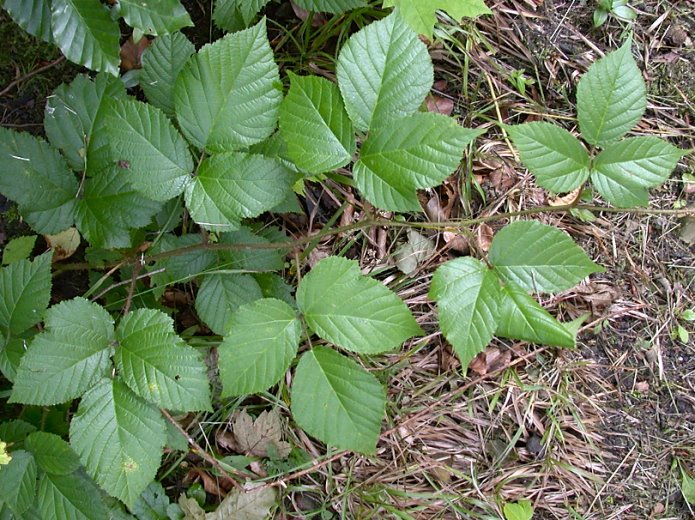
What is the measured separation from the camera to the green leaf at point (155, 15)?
1.20 meters

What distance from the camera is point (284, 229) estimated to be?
71.6 inches

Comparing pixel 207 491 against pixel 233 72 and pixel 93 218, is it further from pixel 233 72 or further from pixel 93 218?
pixel 233 72

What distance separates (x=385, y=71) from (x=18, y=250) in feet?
3.68

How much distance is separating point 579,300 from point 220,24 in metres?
1.42

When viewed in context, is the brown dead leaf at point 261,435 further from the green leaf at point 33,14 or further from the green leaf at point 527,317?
the green leaf at point 33,14

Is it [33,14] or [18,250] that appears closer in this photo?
[33,14]

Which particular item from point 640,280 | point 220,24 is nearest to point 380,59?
point 220,24

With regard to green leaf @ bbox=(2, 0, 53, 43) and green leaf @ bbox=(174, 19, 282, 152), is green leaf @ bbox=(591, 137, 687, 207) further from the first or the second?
green leaf @ bbox=(2, 0, 53, 43)

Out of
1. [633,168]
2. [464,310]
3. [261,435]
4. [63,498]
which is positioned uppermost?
[633,168]

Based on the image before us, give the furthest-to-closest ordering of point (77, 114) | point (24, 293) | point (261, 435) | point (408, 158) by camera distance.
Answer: point (261, 435), point (77, 114), point (24, 293), point (408, 158)

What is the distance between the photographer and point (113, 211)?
1396 millimetres

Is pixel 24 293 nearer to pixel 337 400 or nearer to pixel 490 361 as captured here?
pixel 337 400

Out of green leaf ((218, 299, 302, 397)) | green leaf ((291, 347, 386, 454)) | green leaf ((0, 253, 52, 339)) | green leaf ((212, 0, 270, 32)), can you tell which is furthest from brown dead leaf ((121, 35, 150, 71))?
green leaf ((291, 347, 386, 454))

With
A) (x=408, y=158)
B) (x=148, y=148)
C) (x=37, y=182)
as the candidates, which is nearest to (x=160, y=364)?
(x=148, y=148)
